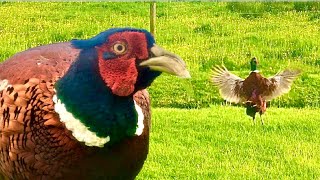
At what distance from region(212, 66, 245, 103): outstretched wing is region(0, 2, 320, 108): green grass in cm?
40

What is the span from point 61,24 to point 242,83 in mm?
1256

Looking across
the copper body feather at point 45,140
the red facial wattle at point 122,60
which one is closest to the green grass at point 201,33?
the copper body feather at point 45,140

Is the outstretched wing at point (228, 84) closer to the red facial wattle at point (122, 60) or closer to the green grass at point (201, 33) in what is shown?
the green grass at point (201, 33)

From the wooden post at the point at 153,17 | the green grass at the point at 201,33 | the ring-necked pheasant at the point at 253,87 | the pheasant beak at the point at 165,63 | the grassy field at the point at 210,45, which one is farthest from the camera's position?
the green grass at the point at 201,33

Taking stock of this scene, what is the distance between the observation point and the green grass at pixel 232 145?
8.30 feet

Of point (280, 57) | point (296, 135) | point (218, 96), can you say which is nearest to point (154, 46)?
point (296, 135)

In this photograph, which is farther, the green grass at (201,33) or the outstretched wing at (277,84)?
the green grass at (201,33)

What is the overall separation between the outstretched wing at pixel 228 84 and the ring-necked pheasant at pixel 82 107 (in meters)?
1.55

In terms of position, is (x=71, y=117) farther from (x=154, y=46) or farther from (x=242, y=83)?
(x=242, y=83)

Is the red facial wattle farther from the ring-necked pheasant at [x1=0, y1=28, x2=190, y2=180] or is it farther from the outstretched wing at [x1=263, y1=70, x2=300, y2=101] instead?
the outstretched wing at [x1=263, y1=70, x2=300, y2=101]

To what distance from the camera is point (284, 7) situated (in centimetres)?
382

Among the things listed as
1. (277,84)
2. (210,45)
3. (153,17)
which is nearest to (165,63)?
(277,84)

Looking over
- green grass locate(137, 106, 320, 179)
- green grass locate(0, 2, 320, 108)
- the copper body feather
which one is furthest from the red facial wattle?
green grass locate(0, 2, 320, 108)

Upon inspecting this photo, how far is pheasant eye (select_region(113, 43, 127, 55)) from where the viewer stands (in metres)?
1.13
